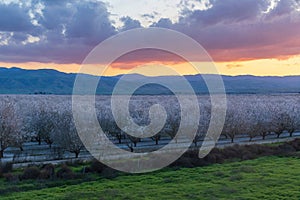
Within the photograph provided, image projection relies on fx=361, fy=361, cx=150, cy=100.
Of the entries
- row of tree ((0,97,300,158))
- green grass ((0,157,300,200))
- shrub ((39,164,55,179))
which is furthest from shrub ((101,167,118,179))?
row of tree ((0,97,300,158))

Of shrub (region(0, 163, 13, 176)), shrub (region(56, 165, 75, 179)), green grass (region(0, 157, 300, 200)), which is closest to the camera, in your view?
green grass (region(0, 157, 300, 200))

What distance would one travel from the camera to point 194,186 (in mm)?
27766

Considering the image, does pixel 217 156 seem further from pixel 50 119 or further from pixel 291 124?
pixel 291 124

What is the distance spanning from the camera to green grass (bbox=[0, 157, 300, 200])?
82.6 ft

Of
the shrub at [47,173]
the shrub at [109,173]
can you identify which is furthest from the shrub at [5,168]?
the shrub at [109,173]

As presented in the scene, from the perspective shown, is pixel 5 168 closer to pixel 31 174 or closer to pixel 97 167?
pixel 31 174

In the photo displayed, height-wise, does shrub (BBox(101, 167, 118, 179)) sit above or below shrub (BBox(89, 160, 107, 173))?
below

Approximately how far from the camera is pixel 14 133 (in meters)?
48.7

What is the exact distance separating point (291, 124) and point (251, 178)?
5098cm

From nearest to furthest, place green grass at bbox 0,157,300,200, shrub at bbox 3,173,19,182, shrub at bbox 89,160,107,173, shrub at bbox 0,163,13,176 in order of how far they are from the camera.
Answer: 1. green grass at bbox 0,157,300,200
2. shrub at bbox 3,173,19,182
3. shrub at bbox 0,163,13,176
4. shrub at bbox 89,160,107,173

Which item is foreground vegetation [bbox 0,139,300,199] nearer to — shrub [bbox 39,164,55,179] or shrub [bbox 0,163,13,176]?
shrub [bbox 39,164,55,179]

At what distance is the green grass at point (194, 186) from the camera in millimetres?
25183

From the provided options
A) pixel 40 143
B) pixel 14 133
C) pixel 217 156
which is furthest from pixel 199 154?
pixel 40 143

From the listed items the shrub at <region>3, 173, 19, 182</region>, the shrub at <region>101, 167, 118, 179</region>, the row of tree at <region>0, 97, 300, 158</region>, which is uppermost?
the row of tree at <region>0, 97, 300, 158</region>
